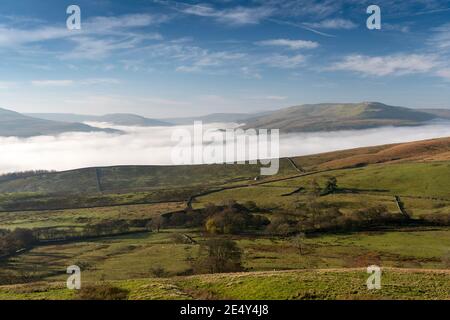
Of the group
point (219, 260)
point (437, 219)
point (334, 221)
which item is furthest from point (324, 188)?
point (219, 260)

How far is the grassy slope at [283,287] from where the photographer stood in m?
35.9

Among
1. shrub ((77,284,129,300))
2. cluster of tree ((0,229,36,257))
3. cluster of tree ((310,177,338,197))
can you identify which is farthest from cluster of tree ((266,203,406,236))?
shrub ((77,284,129,300))

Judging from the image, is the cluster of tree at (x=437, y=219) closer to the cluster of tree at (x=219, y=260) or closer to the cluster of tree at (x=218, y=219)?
the cluster of tree at (x=218, y=219)

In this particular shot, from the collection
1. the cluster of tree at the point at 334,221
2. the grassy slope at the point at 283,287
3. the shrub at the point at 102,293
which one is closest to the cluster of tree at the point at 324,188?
the cluster of tree at the point at 334,221

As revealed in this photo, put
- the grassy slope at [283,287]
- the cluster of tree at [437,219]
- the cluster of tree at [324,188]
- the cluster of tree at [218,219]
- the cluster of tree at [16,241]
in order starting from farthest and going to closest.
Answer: the cluster of tree at [324,188], the cluster of tree at [218,219], the cluster of tree at [437,219], the cluster of tree at [16,241], the grassy slope at [283,287]

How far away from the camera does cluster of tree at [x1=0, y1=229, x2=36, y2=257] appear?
11131cm

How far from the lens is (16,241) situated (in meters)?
118

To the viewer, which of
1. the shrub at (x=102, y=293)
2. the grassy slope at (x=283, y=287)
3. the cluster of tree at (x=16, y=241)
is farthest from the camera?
the cluster of tree at (x=16, y=241)

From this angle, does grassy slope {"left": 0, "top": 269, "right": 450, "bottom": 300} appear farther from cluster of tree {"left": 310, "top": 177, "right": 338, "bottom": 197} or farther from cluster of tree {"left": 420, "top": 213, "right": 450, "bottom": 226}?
cluster of tree {"left": 310, "top": 177, "right": 338, "bottom": 197}

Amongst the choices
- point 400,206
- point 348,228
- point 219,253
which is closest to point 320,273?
point 219,253

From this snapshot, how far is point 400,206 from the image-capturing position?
135 metres

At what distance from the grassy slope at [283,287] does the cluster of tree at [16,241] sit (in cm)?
7714

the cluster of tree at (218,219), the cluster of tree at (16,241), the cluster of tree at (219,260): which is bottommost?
the cluster of tree at (16,241)
